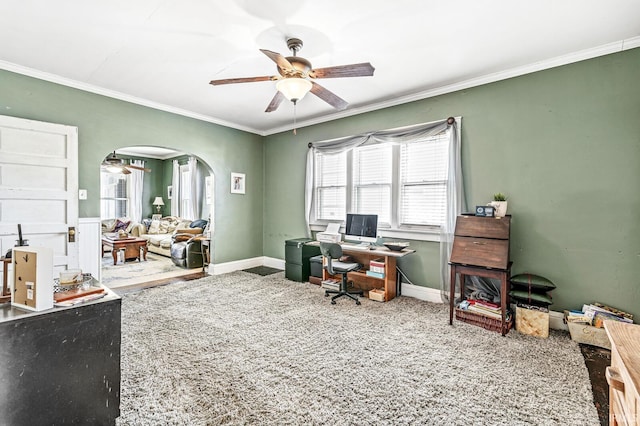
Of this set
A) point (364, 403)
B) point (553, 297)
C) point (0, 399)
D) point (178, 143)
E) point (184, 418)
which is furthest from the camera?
point (178, 143)

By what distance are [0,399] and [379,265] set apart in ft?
11.2

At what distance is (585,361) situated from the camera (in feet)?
7.87

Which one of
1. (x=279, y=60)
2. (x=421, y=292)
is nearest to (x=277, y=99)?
(x=279, y=60)

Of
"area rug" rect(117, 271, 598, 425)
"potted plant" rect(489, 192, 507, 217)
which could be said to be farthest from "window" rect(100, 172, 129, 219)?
"potted plant" rect(489, 192, 507, 217)

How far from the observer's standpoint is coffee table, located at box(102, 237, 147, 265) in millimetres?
6188

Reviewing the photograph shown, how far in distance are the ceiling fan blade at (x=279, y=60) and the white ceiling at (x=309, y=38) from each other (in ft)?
1.22

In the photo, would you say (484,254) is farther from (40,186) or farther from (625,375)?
(40,186)

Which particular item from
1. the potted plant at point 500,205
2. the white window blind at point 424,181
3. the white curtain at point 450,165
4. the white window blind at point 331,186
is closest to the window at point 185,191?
the white window blind at point 331,186

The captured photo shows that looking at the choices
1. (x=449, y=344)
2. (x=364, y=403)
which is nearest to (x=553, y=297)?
(x=449, y=344)

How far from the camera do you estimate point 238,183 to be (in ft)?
18.5

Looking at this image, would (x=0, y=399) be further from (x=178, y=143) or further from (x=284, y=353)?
(x=178, y=143)

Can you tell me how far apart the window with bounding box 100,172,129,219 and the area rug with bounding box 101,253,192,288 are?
7.10ft

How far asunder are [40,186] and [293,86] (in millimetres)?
3066

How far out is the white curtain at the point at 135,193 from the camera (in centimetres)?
873
